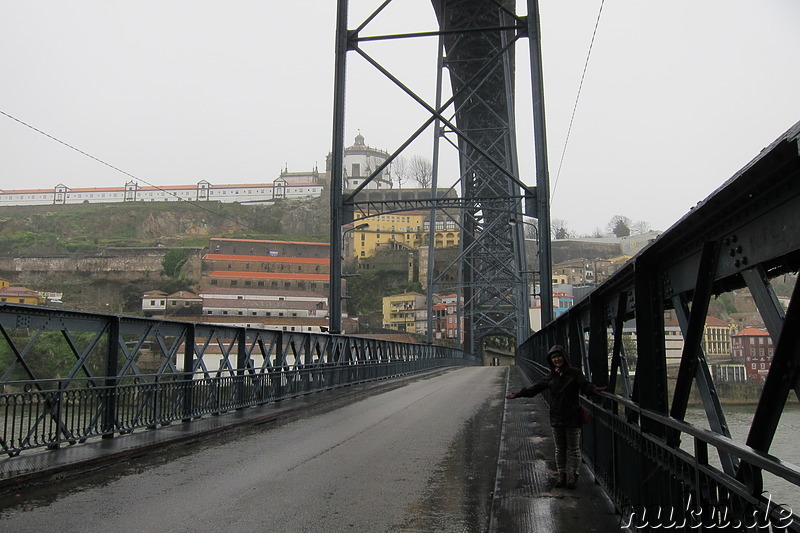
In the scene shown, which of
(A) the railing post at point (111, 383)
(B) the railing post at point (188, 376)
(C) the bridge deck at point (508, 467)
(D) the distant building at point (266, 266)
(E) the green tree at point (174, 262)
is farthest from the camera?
Result: (E) the green tree at point (174, 262)

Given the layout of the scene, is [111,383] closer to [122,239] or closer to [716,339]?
[716,339]

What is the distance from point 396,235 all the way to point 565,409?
13908 centimetres

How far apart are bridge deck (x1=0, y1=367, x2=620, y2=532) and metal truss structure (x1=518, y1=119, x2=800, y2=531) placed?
0.39 m

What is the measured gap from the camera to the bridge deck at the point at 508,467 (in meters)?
5.08

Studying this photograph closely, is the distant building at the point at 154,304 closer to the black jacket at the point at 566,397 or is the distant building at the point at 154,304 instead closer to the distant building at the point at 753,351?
the black jacket at the point at 566,397

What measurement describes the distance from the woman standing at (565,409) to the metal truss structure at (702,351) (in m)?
0.45

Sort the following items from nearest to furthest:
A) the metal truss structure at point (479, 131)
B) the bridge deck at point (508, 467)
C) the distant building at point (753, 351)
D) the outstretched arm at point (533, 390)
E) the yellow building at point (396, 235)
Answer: the distant building at point (753, 351) → the bridge deck at point (508, 467) → the outstretched arm at point (533, 390) → the metal truss structure at point (479, 131) → the yellow building at point (396, 235)

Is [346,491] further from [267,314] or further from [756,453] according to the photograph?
[267,314]

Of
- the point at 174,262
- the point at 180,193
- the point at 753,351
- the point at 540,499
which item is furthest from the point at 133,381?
the point at 180,193

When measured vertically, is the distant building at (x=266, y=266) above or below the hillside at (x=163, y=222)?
below

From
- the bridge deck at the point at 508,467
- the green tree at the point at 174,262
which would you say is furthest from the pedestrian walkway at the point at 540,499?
the green tree at the point at 174,262

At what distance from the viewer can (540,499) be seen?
5.74 meters

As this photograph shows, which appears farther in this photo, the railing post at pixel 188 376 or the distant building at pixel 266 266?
the distant building at pixel 266 266

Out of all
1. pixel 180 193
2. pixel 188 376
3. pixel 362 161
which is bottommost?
pixel 188 376
